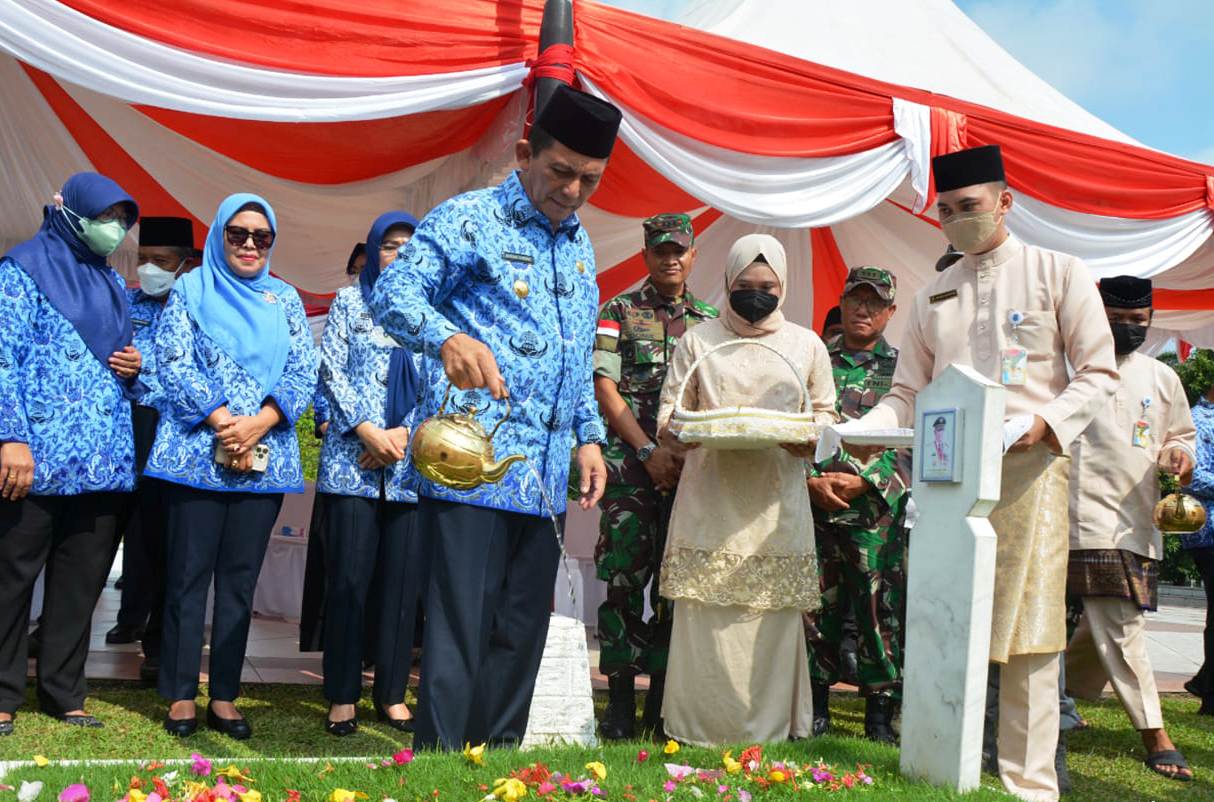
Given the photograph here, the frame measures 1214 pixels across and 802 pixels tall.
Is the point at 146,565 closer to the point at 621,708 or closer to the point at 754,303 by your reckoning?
the point at 621,708

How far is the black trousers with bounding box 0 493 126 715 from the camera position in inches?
146

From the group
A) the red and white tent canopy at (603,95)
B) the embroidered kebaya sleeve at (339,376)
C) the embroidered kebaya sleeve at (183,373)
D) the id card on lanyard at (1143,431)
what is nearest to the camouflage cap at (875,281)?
the red and white tent canopy at (603,95)

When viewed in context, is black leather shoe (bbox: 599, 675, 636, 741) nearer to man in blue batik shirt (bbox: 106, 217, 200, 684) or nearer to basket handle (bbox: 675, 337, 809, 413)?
basket handle (bbox: 675, 337, 809, 413)

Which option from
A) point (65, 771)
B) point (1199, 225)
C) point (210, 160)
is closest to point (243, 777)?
point (65, 771)

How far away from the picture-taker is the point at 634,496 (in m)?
4.27

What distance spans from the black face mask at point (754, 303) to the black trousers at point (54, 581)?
2205 mm

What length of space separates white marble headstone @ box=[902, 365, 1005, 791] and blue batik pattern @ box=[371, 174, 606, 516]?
936 mm

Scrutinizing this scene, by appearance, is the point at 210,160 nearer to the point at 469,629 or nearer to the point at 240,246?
the point at 240,246

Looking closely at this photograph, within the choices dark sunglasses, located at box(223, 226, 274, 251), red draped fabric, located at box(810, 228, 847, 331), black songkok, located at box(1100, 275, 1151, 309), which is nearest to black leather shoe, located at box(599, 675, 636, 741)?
dark sunglasses, located at box(223, 226, 274, 251)

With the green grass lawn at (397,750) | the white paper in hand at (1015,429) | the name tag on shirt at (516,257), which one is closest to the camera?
the green grass lawn at (397,750)

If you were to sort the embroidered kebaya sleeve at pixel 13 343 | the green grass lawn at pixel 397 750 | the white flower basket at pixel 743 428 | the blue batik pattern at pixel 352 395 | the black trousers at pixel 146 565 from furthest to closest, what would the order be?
the black trousers at pixel 146 565 < the blue batik pattern at pixel 352 395 < the embroidered kebaya sleeve at pixel 13 343 < the white flower basket at pixel 743 428 < the green grass lawn at pixel 397 750

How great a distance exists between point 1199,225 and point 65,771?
5993 millimetres

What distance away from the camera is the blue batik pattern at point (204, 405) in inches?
Result: 147

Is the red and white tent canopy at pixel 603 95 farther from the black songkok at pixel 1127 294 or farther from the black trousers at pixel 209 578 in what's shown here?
the black trousers at pixel 209 578
